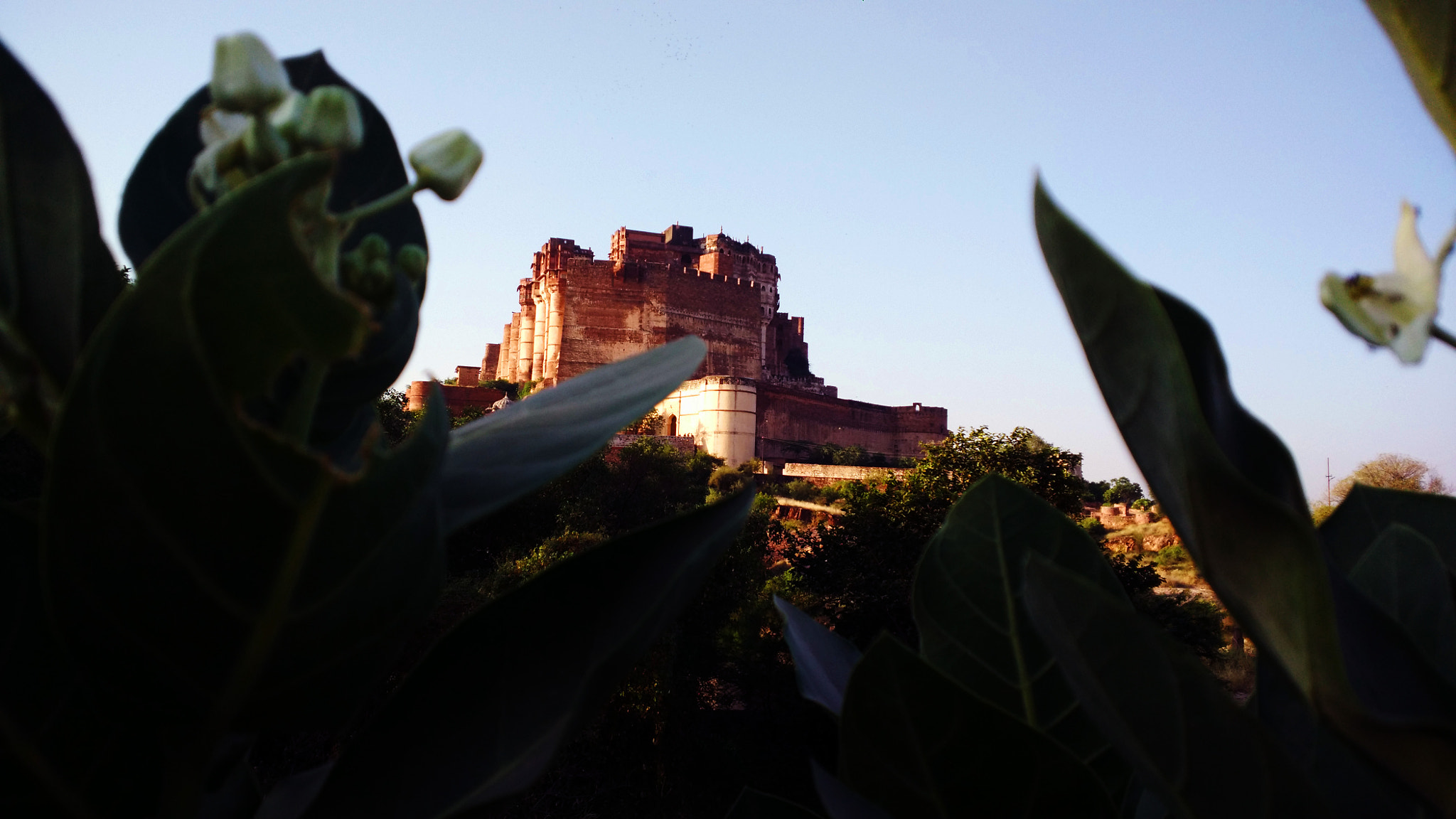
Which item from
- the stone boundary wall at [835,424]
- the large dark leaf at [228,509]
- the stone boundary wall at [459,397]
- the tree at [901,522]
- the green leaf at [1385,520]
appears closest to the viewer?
the large dark leaf at [228,509]

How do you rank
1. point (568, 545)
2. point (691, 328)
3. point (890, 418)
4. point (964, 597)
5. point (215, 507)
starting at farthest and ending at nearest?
point (691, 328)
point (890, 418)
point (568, 545)
point (964, 597)
point (215, 507)

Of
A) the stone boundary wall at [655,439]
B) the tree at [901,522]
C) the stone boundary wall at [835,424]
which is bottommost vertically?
the tree at [901,522]

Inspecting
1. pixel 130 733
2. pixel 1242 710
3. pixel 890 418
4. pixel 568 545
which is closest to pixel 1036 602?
pixel 1242 710

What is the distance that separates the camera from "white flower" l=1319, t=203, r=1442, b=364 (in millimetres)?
320

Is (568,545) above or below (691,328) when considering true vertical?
below

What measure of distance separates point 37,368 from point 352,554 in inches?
6.3

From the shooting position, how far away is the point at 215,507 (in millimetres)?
270

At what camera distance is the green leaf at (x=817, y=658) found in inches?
21.1

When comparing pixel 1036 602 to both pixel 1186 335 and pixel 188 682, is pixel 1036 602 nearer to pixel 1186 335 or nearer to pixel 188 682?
pixel 1186 335

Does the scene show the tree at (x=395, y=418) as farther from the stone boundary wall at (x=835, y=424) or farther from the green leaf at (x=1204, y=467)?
the green leaf at (x=1204, y=467)

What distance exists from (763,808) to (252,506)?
1.19 feet

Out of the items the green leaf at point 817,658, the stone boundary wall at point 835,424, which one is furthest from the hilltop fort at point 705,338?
the green leaf at point 817,658

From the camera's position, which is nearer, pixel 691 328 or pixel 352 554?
pixel 352 554

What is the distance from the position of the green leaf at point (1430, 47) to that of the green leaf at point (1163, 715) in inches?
8.2
